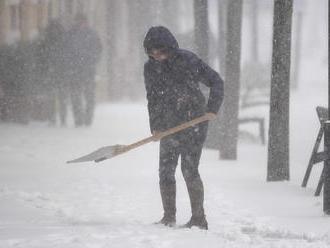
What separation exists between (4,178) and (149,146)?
403 cm

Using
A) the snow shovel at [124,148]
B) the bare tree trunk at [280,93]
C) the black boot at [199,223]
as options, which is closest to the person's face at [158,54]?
the snow shovel at [124,148]

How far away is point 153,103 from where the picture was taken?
4785 mm

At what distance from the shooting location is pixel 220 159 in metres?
8.99

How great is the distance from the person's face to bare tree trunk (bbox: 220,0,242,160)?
14.0 feet

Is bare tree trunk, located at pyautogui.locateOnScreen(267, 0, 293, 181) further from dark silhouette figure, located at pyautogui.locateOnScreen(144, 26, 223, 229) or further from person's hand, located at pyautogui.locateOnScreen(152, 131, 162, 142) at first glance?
person's hand, located at pyautogui.locateOnScreen(152, 131, 162, 142)

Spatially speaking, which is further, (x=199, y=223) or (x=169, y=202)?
(x=169, y=202)

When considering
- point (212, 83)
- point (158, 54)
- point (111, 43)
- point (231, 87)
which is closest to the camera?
point (158, 54)

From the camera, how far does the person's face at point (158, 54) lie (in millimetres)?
4594

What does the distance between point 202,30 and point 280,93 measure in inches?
134

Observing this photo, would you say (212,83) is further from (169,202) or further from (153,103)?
(169,202)

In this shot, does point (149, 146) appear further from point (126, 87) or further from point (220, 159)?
point (126, 87)

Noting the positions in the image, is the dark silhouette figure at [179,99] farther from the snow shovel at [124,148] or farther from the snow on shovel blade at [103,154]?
the snow on shovel blade at [103,154]

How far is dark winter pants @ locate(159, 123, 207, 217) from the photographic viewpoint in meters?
4.73

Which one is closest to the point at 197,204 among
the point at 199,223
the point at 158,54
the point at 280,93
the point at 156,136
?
the point at 199,223
